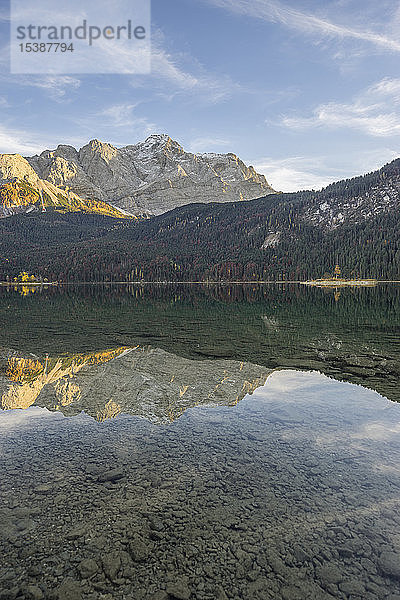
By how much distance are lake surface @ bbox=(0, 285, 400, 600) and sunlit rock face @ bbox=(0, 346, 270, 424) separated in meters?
0.13

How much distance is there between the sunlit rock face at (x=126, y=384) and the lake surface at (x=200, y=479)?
131 millimetres

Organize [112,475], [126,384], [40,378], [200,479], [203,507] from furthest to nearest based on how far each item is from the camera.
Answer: [40,378] → [126,384] → [112,475] → [200,479] → [203,507]

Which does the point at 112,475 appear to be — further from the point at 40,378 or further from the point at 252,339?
the point at 252,339

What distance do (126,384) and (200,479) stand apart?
36.0 feet

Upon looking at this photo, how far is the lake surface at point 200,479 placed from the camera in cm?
796

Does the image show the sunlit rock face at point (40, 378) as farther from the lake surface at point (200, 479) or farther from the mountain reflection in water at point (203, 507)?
the mountain reflection in water at point (203, 507)

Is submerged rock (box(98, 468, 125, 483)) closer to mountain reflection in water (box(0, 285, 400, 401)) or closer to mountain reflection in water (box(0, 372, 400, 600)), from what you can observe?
mountain reflection in water (box(0, 372, 400, 600))

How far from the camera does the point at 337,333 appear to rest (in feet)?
125

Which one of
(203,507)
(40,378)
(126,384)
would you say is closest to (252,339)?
(126,384)

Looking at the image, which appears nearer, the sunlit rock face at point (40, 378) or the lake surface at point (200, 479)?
the lake surface at point (200, 479)

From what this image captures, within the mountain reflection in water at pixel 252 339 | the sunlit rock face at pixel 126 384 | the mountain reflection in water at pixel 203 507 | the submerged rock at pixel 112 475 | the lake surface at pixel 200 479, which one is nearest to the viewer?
the mountain reflection in water at pixel 203 507

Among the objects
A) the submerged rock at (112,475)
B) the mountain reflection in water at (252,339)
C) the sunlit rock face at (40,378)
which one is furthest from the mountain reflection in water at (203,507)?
the mountain reflection in water at (252,339)

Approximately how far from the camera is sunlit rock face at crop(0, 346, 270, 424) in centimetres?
1855

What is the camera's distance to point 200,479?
1173cm
